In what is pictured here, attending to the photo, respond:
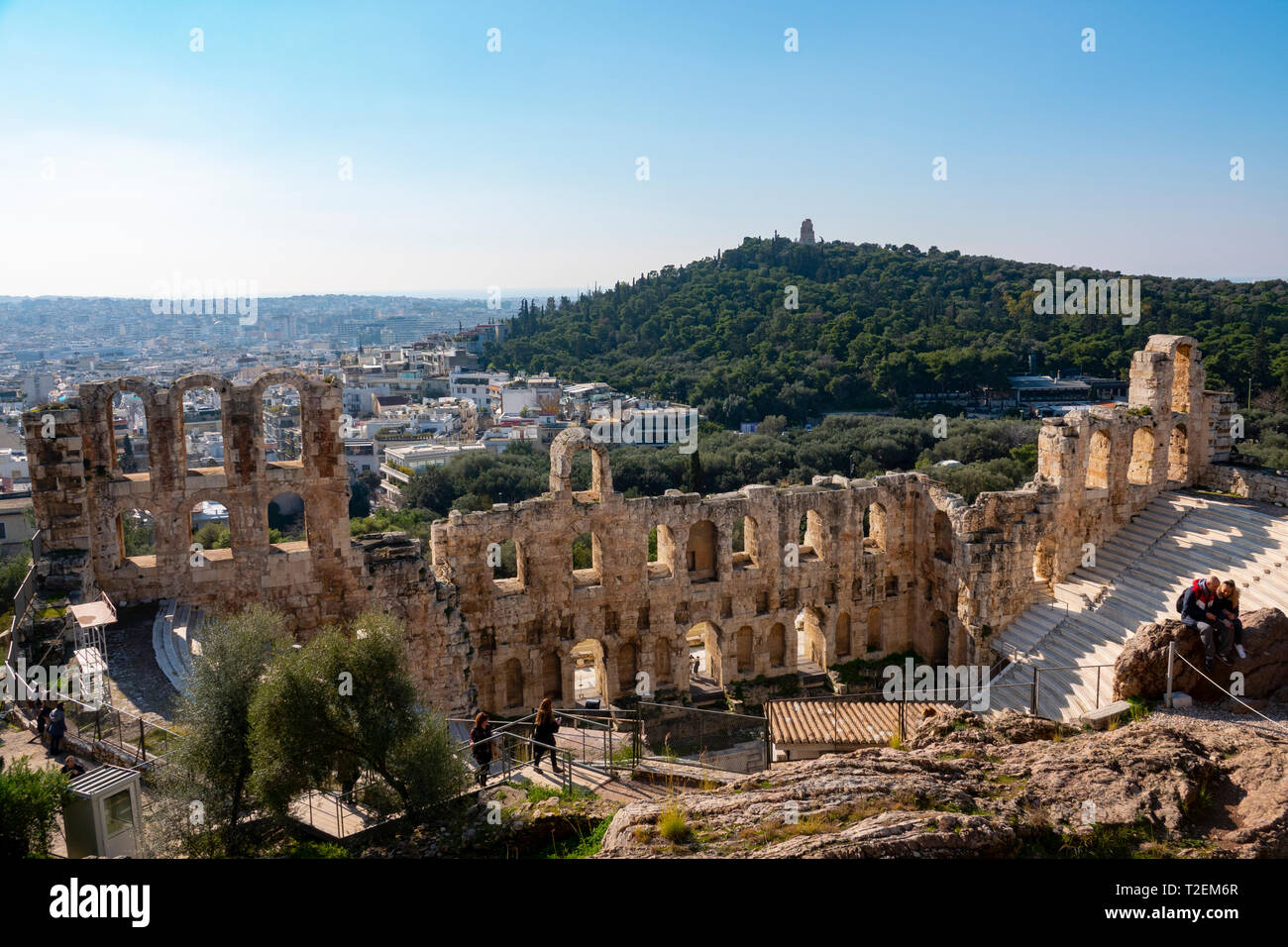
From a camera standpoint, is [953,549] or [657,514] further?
[953,549]

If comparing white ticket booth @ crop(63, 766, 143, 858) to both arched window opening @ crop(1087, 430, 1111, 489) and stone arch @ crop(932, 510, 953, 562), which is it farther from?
arched window opening @ crop(1087, 430, 1111, 489)

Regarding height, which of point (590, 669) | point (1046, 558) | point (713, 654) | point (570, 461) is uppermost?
point (570, 461)

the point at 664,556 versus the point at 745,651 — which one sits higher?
the point at 664,556

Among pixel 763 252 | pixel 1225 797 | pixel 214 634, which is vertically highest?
pixel 763 252

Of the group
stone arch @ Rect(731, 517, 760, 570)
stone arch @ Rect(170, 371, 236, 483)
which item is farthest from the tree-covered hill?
stone arch @ Rect(170, 371, 236, 483)

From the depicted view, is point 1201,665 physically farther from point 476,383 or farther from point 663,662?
point 476,383

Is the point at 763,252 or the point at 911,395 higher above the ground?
the point at 763,252

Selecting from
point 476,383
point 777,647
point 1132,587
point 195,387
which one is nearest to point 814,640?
point 777,647

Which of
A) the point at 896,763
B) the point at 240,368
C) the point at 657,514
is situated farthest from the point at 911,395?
the point at 240,368
